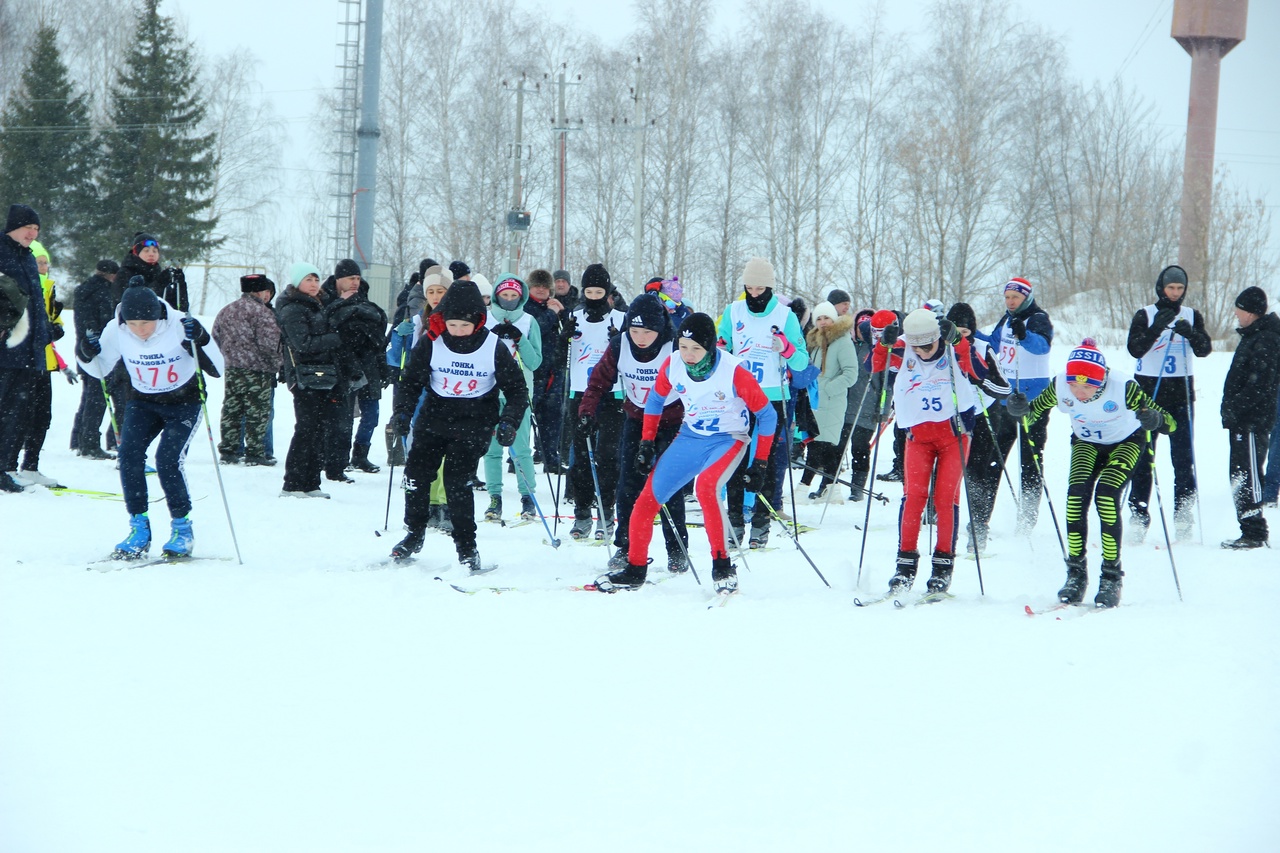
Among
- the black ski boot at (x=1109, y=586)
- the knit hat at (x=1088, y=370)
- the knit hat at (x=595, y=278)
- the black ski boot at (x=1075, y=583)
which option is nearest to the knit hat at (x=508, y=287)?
the knit hat at (x=595, y=278)

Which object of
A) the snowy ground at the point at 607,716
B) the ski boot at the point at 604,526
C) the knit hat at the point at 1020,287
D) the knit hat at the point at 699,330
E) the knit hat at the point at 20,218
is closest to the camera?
the snowy ground at the point at 607,716

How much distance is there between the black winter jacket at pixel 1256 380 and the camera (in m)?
7.59

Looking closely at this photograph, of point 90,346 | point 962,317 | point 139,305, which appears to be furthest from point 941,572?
point 90,346

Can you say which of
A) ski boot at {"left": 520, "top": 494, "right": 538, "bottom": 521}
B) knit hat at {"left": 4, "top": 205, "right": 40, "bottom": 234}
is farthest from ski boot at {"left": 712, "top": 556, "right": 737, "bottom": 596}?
knit hat at {"left": 4, "top": 205, "right": 40, "bottom": 234}

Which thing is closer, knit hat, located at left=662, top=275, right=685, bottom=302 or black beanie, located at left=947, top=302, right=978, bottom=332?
black beanie, located at left=947, top=302, right=978, bottom=332

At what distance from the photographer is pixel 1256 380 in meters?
7.60

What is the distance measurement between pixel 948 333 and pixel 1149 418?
1078 millimetres

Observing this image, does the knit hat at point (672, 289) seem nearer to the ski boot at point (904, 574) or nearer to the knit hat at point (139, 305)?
the ski boot at point (904, 574)

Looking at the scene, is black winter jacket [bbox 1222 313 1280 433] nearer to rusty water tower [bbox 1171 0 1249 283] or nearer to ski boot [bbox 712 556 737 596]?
ski boot [bbox 712 556 737 596]

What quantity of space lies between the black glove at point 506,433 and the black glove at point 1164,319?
4.51 metres

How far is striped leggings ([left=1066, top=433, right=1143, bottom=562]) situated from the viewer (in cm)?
563

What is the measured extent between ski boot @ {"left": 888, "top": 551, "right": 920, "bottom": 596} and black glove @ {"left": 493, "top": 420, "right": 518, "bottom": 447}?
2.08 metres

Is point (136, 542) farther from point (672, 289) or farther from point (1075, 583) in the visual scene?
point (672, 289)

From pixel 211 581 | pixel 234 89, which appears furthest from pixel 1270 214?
pixel 234 89
